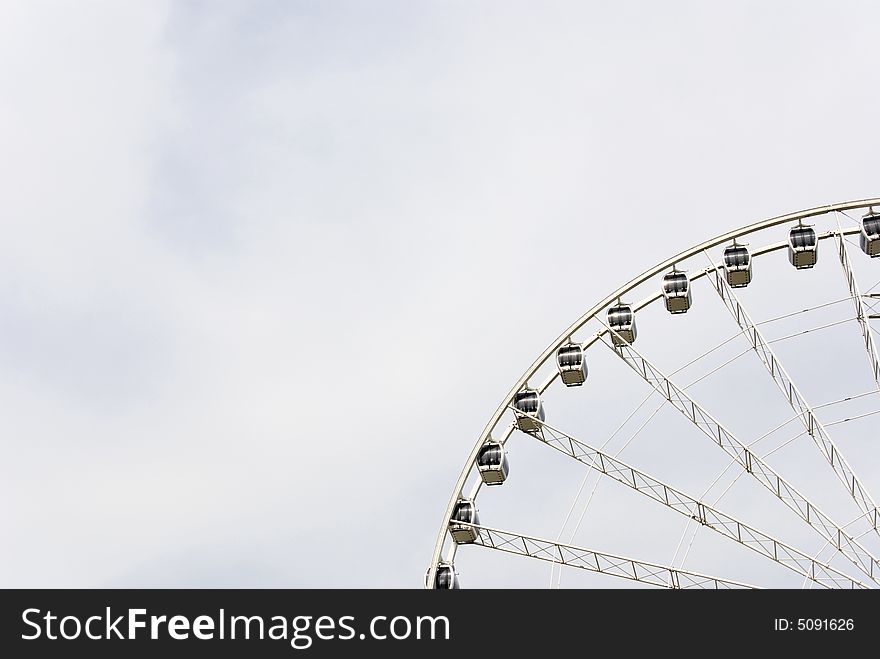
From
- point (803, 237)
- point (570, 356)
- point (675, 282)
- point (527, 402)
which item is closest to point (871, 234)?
point (803, 237)

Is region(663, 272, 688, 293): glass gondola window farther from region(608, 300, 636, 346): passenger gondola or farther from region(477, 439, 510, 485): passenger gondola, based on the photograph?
region(477, 439, 510, 485): passenger gondola

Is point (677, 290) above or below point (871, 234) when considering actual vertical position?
below

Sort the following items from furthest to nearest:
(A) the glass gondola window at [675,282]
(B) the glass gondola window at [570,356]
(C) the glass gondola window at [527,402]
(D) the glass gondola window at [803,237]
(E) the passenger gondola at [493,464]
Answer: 1. (B) the glass gondola window at [570,356]
2. (A) the glass gondola window at [675,282]
3. (C) the glass gondola window at [527,402]
4. (D) the glass gondola window at [803,237]
5. (E) the passenger gondola at [493,464]

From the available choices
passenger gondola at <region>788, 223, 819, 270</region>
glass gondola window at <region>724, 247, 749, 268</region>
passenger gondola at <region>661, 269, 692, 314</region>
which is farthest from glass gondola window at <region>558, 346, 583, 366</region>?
passenger gondola at <region>788, 223, 819, 270</region>

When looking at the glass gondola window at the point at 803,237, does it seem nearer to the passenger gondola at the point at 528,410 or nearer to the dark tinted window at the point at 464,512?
the passenger gondola at the point at 528,410

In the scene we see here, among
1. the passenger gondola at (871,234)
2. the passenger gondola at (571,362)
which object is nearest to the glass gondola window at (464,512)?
the passenger gondola at (571,362)

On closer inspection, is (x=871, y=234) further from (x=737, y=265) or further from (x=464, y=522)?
(x=464, y=522)

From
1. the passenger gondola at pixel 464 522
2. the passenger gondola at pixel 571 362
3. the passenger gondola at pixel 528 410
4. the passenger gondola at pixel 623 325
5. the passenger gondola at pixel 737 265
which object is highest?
the passenger gondola at pixel 737 265

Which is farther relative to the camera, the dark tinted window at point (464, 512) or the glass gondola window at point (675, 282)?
the glass gondola window at point (675, 282)
